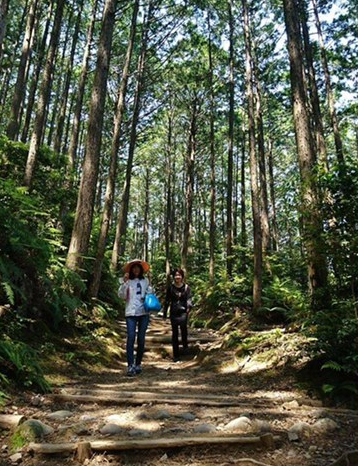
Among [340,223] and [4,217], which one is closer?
[340,223]

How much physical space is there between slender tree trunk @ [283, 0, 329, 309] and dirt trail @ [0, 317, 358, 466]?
163 centimetres

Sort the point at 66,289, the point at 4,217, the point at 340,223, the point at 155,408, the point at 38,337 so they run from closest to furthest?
the point at 155,408
the point at 340,223
the point at 4,217
the point at 38,337
the point at 66,289

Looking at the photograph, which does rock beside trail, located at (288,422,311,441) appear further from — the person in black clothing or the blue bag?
the person in black clothing

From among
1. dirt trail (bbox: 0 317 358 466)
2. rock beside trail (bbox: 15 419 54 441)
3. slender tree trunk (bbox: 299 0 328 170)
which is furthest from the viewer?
slender tree trunk (bbox: 299 0 328 170)

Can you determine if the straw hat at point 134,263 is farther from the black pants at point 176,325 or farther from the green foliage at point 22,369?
the green foliage at point 22,369

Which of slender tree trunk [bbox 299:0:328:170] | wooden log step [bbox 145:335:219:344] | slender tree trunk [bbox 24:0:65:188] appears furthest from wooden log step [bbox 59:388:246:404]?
slender tree trunk [bbox 299:0:328:170]

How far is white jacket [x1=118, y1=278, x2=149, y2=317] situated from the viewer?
6.58m

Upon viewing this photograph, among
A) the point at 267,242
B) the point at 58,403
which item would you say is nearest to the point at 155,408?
the point at 58,403

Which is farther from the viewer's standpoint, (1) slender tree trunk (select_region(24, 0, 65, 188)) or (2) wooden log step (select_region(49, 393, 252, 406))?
(1) slender tree trunk (select_region(24, 0, 65, 188))

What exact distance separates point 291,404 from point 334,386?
52 centimetres

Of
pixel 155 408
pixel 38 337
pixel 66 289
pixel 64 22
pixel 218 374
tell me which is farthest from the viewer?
pixel 64 22

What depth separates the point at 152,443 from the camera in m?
2.80

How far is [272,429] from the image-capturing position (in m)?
3.21

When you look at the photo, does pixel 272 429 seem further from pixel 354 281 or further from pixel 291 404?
pixel 354 281
